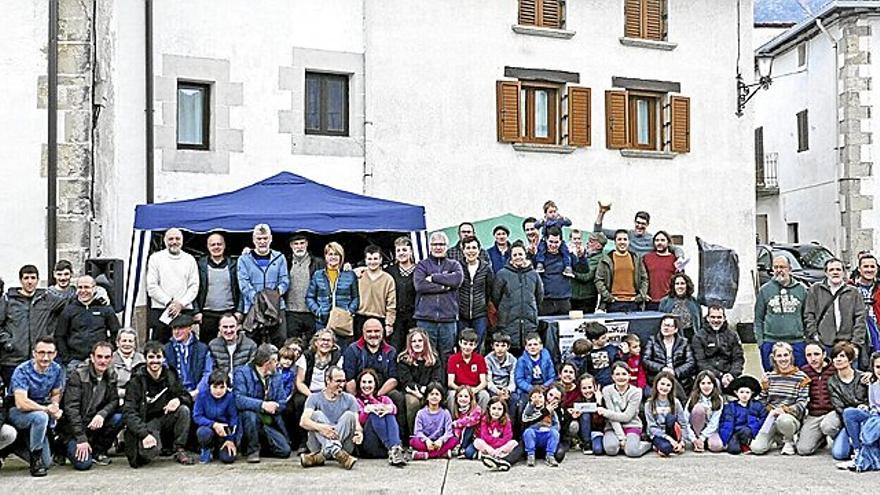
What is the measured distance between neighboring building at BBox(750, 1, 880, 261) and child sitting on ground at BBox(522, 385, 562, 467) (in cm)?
1409

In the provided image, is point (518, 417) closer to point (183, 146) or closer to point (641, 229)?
point (641, 229)

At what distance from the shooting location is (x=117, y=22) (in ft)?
41.2

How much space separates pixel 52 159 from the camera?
1073 cm

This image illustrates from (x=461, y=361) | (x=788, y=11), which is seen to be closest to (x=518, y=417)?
(x=461, y=361)

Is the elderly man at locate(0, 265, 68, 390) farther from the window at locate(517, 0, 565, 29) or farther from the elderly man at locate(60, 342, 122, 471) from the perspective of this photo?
the window at locate(517, 0, 565, 29)

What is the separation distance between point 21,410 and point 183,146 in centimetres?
705

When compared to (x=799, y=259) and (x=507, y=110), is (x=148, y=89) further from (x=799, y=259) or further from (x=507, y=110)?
(x=799, y=259)

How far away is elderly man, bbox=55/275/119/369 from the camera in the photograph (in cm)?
889

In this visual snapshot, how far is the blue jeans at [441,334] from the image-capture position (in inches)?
382

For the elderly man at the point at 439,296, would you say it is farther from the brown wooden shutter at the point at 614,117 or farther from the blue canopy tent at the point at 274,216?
the brown wooden shutter at the point at 614,117

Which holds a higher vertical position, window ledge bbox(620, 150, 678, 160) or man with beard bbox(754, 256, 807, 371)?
window ledge bbox(620, 150, 678, 160)

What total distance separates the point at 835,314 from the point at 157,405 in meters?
5.63

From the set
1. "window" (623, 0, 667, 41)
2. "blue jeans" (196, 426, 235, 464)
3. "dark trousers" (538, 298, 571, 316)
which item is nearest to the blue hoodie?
"dark trousers" (538, 298, 571, 316)

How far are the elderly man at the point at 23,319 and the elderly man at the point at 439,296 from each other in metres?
2.83
